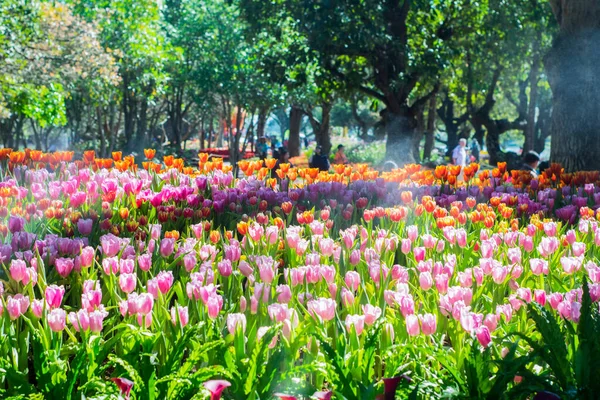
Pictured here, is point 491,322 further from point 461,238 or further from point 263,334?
point 461,238

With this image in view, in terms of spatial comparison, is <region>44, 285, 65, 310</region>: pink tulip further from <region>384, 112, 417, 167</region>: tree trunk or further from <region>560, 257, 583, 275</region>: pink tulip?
<region>384, 112, 417, 167</region>: tree trunk

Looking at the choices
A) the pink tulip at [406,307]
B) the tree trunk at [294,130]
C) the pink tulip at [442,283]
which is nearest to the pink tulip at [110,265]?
the pink tulip at [406,307]

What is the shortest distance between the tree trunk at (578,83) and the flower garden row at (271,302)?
576 cm

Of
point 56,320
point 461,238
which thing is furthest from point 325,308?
point 461,238

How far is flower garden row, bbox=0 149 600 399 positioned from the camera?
2129 mm

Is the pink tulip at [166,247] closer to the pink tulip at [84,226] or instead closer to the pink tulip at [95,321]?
the pink tulip at [84,226]

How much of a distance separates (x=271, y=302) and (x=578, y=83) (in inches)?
343

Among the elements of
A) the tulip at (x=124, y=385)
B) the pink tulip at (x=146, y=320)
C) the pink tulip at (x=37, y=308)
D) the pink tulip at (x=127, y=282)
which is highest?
the pink tulip at (x=127, y=282)

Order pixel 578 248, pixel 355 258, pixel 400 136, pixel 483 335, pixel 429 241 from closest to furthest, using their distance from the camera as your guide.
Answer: pixel 483 335 < pixel 355 258 < pixel 578 248 < pixel 429 241 < pixel 400 136

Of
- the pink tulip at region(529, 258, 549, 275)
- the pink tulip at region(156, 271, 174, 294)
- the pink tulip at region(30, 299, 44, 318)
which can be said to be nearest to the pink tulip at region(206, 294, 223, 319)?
the pink tulip at region(156, 271, 174, 294)

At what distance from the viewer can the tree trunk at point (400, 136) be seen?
2108 centimetres

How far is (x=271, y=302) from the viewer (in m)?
2.77

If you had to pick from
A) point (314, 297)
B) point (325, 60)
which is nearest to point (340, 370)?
point (314, 297)

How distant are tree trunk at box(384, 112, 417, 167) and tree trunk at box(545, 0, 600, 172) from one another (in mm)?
10704
